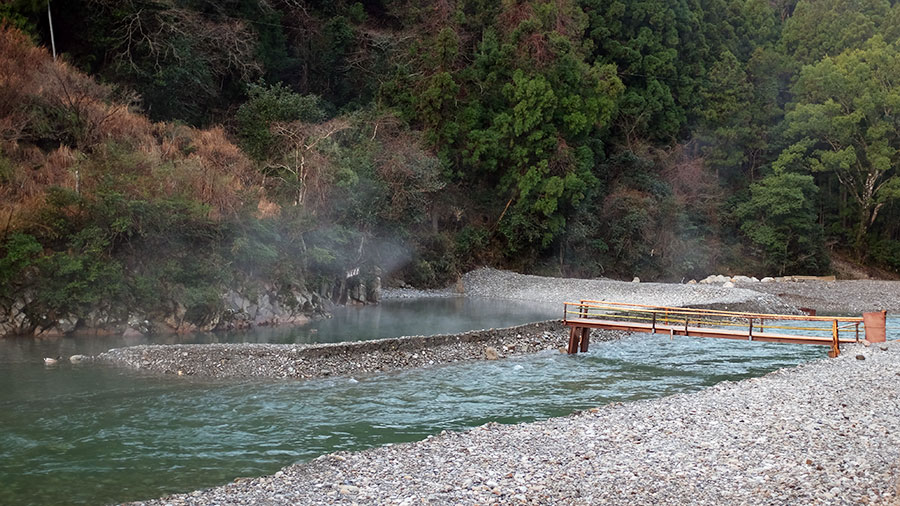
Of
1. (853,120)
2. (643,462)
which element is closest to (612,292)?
(853,120)

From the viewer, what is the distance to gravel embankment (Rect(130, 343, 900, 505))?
29.0 feet

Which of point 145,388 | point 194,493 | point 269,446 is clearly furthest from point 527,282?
point 194,493

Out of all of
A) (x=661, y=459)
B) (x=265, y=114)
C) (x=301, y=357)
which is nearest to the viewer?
(x=661, y=459)

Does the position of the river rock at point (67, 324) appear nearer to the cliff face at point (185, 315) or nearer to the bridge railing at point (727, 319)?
the cliff face at point (185, 315)

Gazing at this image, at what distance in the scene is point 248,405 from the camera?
571 inches

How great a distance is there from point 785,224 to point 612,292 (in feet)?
65.9

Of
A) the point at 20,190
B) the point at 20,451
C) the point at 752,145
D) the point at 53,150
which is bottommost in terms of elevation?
the point at 20,451

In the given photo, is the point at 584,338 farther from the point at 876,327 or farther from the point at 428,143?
the point at 428,143

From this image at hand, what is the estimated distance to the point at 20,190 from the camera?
906 inches

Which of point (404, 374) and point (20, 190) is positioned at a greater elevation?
point (20, 190)

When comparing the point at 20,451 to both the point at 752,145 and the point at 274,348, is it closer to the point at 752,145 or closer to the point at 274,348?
the point at 274,348

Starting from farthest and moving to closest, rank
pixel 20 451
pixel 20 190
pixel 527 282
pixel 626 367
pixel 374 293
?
pixel 527 282 < pixel 374 293 < pixel 20 190 < pixel 626 367 < pixel 20 451

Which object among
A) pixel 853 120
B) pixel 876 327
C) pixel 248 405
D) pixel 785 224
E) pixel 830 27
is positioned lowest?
pixel 248 405

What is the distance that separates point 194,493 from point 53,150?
21015 mm
